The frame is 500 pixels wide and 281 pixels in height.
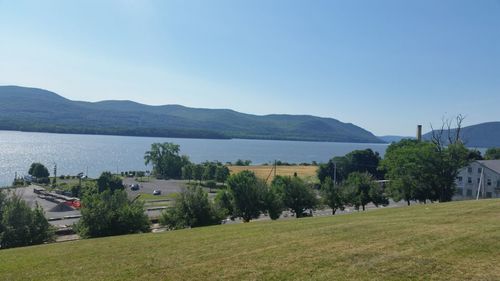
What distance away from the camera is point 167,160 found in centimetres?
11675

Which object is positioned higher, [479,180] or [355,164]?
[355,164]

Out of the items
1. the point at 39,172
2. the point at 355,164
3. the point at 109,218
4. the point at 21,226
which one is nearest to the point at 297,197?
the point at 109,218

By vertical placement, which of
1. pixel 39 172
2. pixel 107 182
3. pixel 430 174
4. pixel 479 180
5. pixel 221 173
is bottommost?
pixel 39 172

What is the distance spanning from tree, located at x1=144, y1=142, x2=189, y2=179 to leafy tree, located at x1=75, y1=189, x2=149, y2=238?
281 ft

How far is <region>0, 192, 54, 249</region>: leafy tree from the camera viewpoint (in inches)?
1084

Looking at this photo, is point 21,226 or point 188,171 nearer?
point 21,226

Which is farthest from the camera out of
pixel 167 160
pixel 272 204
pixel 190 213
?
pixel 167 160

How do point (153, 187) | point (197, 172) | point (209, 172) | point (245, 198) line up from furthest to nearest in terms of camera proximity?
point (197, 172) < point (209, 172) < point (153, 187) < point (245, 198)

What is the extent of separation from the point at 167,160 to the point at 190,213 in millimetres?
85451

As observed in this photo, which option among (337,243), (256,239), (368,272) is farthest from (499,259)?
(256,239)

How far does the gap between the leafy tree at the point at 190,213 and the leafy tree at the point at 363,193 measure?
71.4 feet

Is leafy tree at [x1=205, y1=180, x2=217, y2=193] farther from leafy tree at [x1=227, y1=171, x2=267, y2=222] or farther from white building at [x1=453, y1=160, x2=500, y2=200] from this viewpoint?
leafy tree at [x1=227, y1=171, x2=267, y2=222]

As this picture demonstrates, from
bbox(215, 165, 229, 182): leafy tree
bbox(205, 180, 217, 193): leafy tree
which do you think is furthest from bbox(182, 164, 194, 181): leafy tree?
bbox(205, 180, 217, 193): leafy tree

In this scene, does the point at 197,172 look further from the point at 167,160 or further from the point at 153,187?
the point at 167,160
